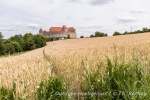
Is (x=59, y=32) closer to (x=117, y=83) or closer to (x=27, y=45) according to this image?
(x=27, y=45)

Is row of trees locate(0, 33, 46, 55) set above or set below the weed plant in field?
below

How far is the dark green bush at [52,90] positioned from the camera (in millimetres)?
4730

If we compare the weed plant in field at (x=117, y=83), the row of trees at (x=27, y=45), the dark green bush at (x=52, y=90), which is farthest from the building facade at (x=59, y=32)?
the dark green bush at (x=52, y=90)

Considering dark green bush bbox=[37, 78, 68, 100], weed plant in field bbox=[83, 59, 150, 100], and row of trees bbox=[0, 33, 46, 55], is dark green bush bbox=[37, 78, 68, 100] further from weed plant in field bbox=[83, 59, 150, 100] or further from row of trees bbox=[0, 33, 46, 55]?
row of trees bbox=[0, 33, 46, 55]

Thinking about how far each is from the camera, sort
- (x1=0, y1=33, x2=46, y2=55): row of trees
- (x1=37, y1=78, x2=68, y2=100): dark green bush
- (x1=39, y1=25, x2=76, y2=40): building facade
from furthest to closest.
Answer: (x1=39, y1=25, x2=76, y2=40): building facade, (x1=0, y1=33, x2=46, y2=55): row of trees, (x1=37, y1=78, x2=68, y2=100): dark green bush

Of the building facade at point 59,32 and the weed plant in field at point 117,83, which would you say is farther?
the building facade at point 59,32

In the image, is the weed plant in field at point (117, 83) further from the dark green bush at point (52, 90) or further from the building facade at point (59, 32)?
the building facade at point (59, 32)

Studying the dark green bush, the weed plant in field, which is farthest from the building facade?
the dark green bush

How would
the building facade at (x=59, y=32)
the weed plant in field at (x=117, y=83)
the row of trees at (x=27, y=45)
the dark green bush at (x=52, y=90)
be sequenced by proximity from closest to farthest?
the weed plant in field at (x=117, y=83), the dark green bush at (x=52, y=90), the row of trees at (x=27, y=45), the building facade at (x=59, y=32)

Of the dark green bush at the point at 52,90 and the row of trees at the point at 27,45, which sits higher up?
the dark green bush at the point at 52,90

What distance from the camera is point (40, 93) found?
4.77 metres

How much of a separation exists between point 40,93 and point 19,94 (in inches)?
15.3

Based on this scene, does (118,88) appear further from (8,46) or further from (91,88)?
(8,46)

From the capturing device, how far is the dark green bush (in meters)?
4.73
